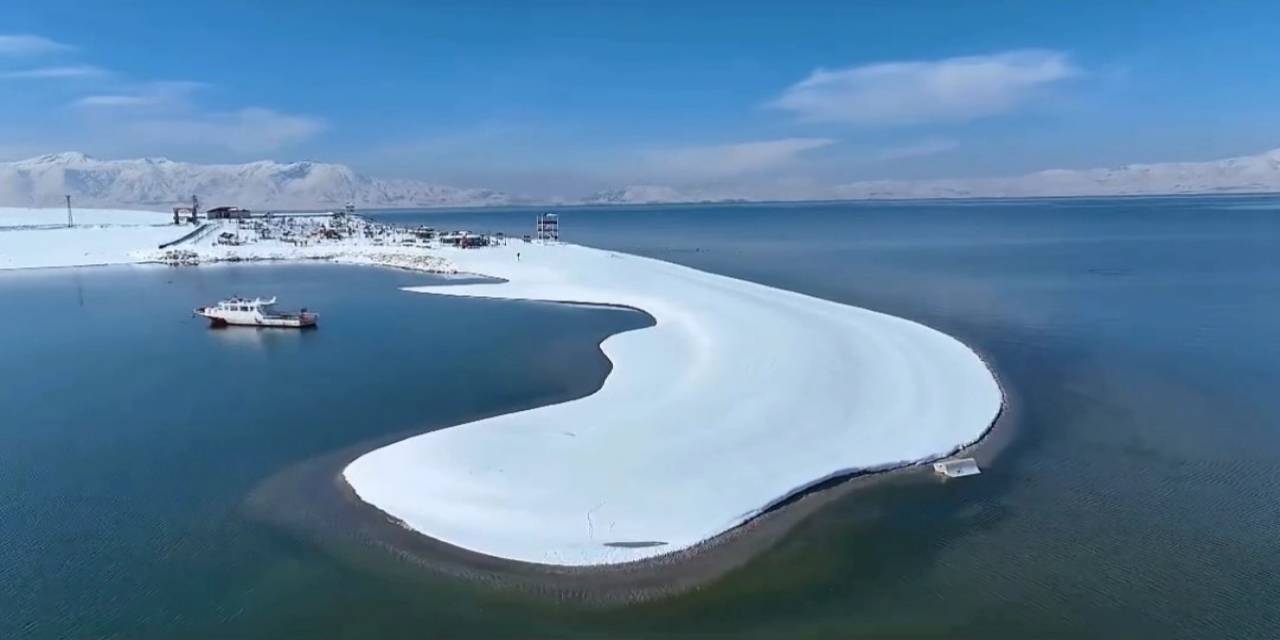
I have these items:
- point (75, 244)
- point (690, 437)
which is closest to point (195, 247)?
point (75, 244)

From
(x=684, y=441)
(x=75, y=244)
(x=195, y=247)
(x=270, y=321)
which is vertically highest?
(x=75, y=244)

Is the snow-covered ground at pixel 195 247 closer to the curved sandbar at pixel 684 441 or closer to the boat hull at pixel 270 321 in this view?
the boat hull at pixel 270 321

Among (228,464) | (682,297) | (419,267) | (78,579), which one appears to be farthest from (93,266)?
(78,579)

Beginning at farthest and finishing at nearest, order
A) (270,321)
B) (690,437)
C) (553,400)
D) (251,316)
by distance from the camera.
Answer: (251,316) < (270,321) < (553,400) < (690,437)

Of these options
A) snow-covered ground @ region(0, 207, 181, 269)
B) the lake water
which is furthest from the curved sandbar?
snow-covered ground @ region(0, 207, 181, 269)

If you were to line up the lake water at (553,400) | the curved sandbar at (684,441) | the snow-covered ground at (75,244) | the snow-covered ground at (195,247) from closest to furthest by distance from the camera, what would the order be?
1. the lake water at (553,400)
2. the curved sandbar at (684,441)
3. the snow-covered ground at (75,244)
4. the snow-covered ground at (195,247)

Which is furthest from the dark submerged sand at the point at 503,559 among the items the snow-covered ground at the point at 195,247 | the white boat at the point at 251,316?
the snow-covered ground at the point at 195,247

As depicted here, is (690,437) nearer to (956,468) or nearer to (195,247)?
(956,468)
